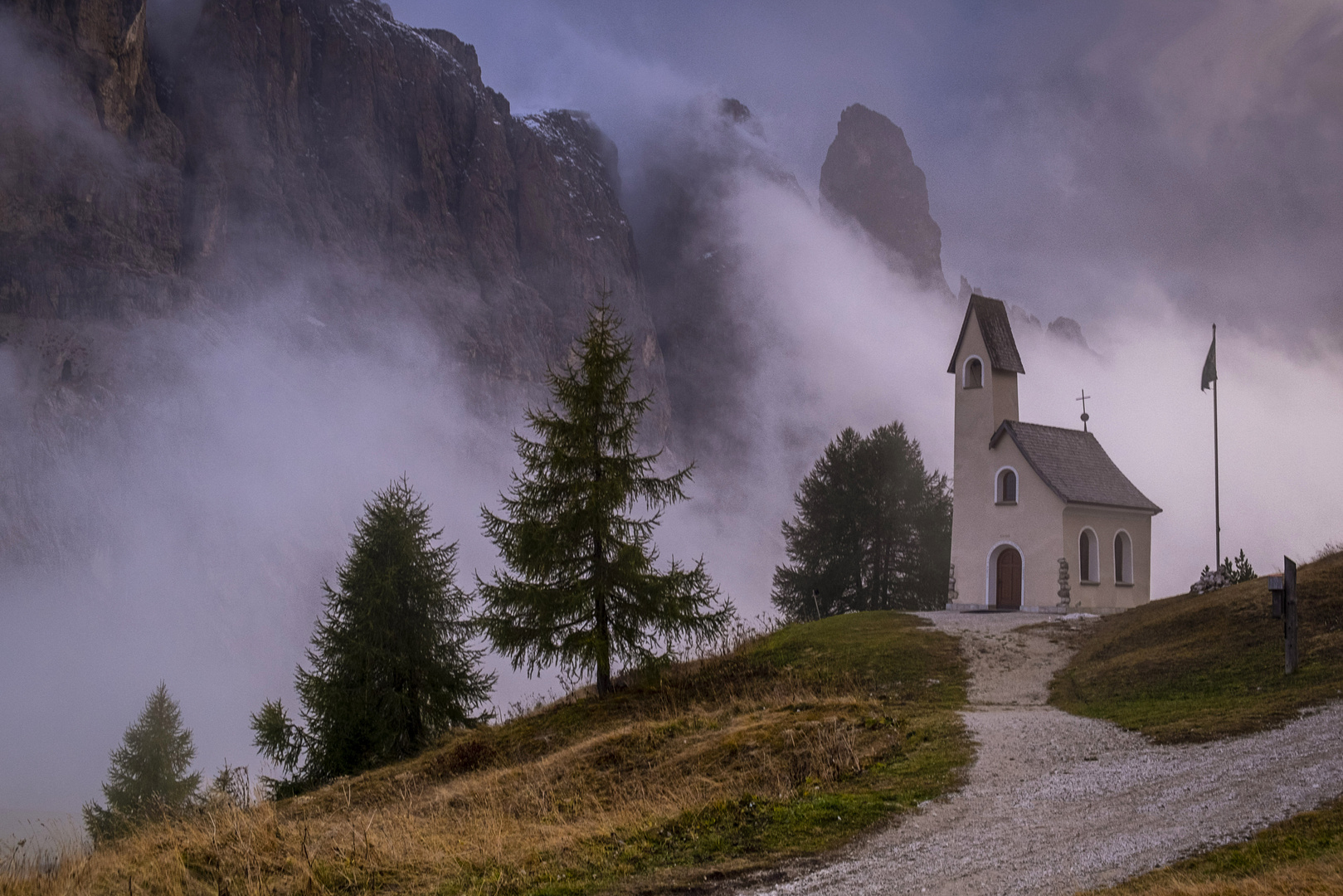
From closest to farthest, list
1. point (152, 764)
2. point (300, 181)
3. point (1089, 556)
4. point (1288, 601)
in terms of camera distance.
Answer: point (1288, 601) < point (1089, 556) < point (152, 764) < point (300, 181)

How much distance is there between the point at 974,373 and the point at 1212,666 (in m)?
19.6

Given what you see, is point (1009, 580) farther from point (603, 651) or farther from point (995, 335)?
point (603, 651)

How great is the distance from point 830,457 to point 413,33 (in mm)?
136858

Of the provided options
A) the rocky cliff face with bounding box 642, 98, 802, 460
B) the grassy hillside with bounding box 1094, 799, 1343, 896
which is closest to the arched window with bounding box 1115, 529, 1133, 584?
the grassy hillside with bounding box 1094, 799, 1343, 896

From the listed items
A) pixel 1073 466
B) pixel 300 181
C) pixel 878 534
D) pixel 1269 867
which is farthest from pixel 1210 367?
pixel 300 181

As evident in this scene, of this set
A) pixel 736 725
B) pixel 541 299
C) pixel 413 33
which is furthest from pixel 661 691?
pixel 413 33

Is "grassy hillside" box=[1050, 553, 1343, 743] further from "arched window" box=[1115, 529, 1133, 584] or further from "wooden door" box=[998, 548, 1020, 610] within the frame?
"arched window" box=[1115, 529, 1133, 584]

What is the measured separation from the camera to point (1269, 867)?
276 inches

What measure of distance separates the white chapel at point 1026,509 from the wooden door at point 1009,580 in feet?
0.10

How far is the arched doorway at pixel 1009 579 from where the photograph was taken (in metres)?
32.4

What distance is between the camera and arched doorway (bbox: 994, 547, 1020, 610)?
106 feet

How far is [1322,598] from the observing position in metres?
19.3

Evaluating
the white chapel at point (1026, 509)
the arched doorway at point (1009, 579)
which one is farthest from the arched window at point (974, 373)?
the arched doorway at point (1009, 579)

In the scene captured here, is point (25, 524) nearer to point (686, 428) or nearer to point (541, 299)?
point (541, 299)
